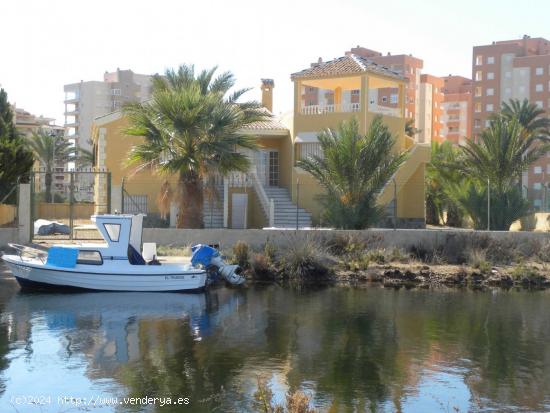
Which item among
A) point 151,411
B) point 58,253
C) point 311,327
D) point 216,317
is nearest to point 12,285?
point 58,253

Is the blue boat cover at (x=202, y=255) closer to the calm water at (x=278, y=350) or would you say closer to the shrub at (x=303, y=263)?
the calm water at (x=278, y=350)

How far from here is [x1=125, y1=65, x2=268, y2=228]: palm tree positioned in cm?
2709

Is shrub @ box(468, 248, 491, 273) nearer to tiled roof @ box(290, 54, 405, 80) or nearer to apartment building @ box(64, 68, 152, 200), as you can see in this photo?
tiled roof @ box(290, 54, 405, 80)

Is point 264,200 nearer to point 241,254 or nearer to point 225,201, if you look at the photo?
point 225,201

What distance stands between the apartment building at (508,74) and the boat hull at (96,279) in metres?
80.4

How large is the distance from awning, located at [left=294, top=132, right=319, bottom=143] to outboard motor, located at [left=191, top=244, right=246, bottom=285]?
13.2m

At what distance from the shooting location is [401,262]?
84.9 ft

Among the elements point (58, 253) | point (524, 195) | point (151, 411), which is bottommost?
point (151, 411)

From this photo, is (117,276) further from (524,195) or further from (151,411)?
(524,195)

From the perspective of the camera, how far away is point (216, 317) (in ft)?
57.7

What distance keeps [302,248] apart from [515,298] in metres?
6.97

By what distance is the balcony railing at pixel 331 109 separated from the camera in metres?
35.6

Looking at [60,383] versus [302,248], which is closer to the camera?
[60,383]

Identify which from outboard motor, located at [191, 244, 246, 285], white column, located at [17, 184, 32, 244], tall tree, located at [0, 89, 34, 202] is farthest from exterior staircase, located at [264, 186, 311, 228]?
tall tree, located at [0, 89, 34, 202]
